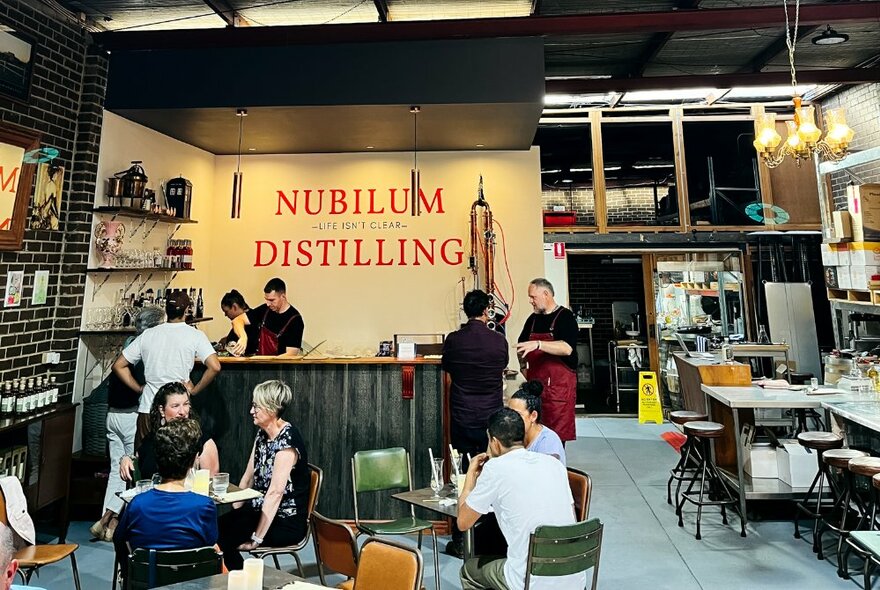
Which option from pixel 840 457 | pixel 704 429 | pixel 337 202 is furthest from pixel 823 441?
pixel 337 202

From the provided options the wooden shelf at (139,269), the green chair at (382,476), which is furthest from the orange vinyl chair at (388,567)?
the wooden shelf at (139,269)

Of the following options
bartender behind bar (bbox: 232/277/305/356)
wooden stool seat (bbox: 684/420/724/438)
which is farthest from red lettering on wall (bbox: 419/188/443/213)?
wooden stool seat (bbox: 684/420/724/438)

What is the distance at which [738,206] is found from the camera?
7.87m

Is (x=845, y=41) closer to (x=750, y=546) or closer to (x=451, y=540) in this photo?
(x=750, y=546)

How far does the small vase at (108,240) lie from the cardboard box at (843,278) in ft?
26.9

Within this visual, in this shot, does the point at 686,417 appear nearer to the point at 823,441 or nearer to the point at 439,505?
the point at 823,441

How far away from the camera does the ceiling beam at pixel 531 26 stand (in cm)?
462

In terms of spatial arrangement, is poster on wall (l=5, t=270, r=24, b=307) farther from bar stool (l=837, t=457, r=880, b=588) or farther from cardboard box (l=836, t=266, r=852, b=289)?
cardboard box (l=836, t=266, r=852, b=289)

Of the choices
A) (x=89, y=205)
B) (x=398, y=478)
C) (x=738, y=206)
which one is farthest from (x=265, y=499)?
(x=738, y=206)

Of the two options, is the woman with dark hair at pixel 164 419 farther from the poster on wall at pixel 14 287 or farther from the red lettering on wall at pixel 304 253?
the red lettering on wall at pixel 304 253

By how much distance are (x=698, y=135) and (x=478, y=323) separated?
6287 millimetres

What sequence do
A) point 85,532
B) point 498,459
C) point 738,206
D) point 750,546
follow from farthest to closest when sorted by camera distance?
1. point 738,206
2. point 85,532
3. point 750,546
4. point 498,459

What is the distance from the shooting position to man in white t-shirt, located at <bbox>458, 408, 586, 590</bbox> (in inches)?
83.7

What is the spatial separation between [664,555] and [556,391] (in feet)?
4.38
